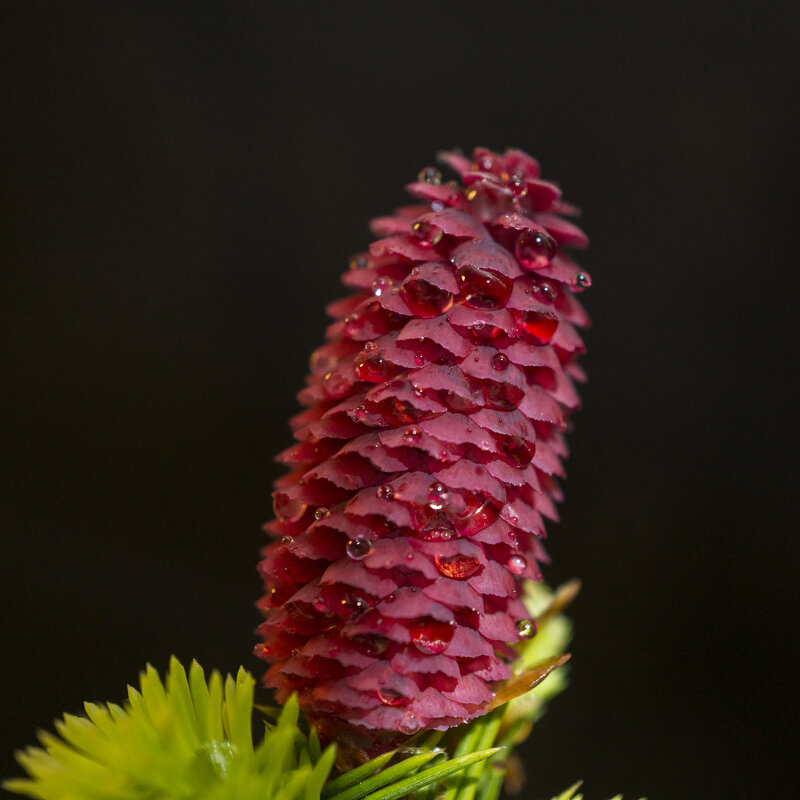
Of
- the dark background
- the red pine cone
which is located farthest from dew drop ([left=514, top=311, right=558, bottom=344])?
the dark background

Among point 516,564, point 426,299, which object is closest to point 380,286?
point 426,299

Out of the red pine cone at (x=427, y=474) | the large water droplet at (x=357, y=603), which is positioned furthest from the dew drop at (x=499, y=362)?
the large water droplet at (x=357, y=603)

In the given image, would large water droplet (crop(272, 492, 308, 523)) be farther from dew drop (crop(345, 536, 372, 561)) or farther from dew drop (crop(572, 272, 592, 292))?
dew drop (crop(572, 272, 592, 292))

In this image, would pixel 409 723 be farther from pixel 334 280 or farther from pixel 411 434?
pixel 334 280

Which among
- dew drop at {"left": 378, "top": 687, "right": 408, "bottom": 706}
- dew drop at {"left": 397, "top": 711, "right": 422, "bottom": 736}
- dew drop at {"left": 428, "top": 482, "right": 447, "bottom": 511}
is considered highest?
dew drop at {"left": 428, "top": 482, "right": 447, "bottom": 511}

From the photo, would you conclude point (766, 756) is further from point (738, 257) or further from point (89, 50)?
point (89, 50)

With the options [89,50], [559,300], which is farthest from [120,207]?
[559,300]
